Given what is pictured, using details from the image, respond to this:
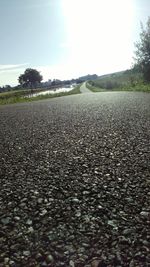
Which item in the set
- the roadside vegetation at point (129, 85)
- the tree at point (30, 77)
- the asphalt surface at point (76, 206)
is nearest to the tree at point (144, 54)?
the roadside vegetation at point (129, 85)

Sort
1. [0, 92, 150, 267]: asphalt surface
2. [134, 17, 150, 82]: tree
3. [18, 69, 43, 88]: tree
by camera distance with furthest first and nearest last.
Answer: [18, 69, 43, 88]: tree < [134, 17, 150, 82]: tree < [0, 92, 150, 267]: asphalt surface

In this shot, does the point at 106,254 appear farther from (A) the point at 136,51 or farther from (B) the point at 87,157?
(A) the point at 136,51

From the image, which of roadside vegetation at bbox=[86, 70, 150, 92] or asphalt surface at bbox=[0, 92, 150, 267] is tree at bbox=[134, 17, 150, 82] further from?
asphalt surface at bbox=[0, 92, 150, 267]

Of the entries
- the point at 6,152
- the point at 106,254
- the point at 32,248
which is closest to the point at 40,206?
the point at 32,248

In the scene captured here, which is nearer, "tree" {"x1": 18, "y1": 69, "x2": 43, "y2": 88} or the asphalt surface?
the asphalt surface

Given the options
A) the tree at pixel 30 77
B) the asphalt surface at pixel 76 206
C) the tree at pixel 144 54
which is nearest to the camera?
the asphalt surface at pixel 76 206

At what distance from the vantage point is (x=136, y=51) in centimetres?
4569

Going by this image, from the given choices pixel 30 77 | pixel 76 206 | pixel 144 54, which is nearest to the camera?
pixel 76 206

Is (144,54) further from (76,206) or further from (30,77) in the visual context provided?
(30,77)

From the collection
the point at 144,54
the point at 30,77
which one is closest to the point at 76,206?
the point at 144,54

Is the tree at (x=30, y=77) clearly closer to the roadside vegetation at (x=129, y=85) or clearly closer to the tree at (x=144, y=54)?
the roadside vegetation at (x=129, y=85)

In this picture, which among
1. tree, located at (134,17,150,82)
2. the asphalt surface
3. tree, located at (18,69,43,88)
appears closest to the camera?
the asphalt surface

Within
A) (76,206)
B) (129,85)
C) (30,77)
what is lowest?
(76,206)

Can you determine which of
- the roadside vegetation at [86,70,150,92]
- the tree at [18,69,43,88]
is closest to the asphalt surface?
the roadside vegetation at [86,70,150,92]
